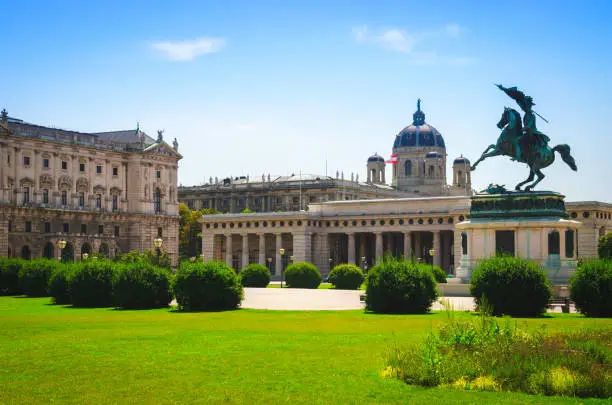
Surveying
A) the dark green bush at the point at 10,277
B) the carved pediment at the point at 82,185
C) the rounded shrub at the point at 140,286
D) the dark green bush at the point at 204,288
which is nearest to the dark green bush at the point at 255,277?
the dark green bush at the point at 10,277

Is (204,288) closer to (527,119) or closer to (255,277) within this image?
(527,119)

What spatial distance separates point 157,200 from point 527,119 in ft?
251

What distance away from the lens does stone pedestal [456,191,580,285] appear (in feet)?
171

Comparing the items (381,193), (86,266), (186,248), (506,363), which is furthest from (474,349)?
(381,193)

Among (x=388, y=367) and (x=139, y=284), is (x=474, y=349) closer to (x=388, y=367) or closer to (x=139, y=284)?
(x=388, y=367)

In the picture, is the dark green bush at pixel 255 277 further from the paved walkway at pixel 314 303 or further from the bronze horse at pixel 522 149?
the bronze horse at pixel 522 149

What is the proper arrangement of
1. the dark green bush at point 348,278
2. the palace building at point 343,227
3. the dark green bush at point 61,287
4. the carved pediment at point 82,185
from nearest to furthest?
the dark green bush at point 61,287 → the dark green bush at point 348,278 → the palace building at point 343,227 → the carved pediment at point 82,185

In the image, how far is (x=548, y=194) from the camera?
5266cm

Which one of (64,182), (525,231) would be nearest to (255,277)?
(525,231)

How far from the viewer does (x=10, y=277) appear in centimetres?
6266

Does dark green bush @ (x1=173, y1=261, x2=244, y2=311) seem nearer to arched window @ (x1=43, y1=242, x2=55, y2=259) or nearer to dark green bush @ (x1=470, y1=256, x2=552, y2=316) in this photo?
dark green bush @ (x1=470, y1=256, x2=552, y2=316)

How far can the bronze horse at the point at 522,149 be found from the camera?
5294 cm

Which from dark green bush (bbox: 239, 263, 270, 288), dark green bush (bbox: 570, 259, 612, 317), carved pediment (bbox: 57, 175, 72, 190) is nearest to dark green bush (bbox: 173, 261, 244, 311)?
dark green bush (bbox: 570, 259, 612, 317)

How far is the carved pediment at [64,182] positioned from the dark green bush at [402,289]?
77007mm
